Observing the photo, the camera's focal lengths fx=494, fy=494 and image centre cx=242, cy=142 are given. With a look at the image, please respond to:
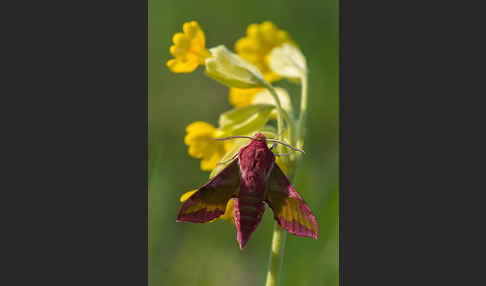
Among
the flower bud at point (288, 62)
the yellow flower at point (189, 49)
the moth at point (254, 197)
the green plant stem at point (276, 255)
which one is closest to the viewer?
the moth at point (254, 197)

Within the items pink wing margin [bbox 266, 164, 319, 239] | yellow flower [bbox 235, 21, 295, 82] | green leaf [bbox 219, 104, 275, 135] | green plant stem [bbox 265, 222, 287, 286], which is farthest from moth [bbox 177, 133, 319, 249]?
yellow flower [bbox 235, 21, 295, 82]

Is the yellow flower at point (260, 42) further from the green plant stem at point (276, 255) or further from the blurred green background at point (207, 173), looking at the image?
the green plant stem at point (276, 255)

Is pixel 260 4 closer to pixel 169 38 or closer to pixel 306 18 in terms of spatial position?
pixel 306 18

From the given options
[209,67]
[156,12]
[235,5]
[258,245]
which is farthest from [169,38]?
[258,245]

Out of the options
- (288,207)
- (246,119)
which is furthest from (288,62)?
(288,207)

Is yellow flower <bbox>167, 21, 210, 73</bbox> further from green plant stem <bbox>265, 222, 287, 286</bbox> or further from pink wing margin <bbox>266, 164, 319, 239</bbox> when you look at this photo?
green plant stem <bbox>265, 222, 287, 286</bbox>

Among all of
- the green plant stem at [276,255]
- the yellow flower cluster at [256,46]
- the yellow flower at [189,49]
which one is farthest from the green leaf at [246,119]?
the green plant stem at [276,255]
